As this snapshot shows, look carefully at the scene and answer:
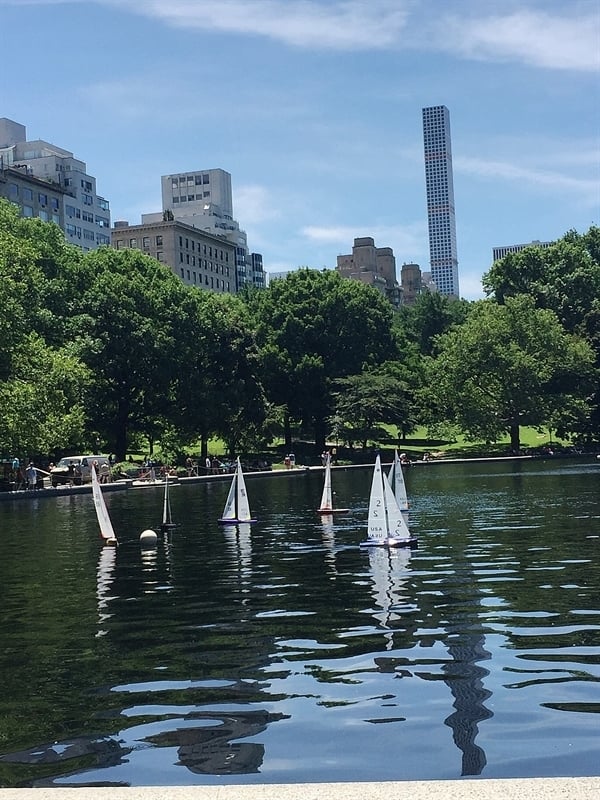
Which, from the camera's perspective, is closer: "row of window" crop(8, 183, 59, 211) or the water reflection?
the water reflection

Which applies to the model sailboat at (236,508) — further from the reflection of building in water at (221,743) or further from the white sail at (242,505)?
the reflection of building in water at (221,743)

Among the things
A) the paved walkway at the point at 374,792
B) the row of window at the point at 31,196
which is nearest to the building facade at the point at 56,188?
the row of window at the point at 31,196

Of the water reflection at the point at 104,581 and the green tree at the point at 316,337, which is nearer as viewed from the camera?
the water reflection at the point at 104,581

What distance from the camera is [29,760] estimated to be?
29.2ft

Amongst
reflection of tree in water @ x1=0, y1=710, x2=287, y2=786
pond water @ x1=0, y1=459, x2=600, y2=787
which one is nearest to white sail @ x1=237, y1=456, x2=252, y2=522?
pond water @ x1=0, y1=459, x2=600, y2=787

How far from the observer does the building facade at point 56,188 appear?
144 m

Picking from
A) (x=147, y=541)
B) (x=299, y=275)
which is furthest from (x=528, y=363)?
(x=147, y=541)

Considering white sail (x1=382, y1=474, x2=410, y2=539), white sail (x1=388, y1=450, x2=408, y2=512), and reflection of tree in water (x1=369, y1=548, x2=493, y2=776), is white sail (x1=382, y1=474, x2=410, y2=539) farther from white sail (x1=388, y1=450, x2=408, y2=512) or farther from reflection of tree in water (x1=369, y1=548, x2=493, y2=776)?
white sail (x1=388, y1=450, x2=408, y2=512)

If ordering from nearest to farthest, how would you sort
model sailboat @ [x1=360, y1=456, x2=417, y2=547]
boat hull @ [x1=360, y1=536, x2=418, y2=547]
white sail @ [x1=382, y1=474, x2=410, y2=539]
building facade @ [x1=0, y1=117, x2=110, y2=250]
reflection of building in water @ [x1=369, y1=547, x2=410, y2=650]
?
reflection of building in water @ [x1=369, y1=547, x2=410, y2=650] < boat hull @ [x1=360, y1=536, x2=418, y2=547] < model sailboat @ [x1=360, y1=456, x2=417, y2=547] < white sail @ [x1=382, y1=474, x2=410, y2=539] < building facade @ [x1=0, y1=117, x2=110, y2=250]

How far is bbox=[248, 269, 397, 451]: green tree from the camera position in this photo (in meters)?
106

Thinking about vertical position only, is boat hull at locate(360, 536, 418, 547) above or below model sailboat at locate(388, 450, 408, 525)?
below

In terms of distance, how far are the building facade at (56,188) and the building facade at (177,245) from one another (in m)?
9.66

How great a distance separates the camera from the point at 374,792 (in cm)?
624

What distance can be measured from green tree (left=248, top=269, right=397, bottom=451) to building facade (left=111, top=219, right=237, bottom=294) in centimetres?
6385
